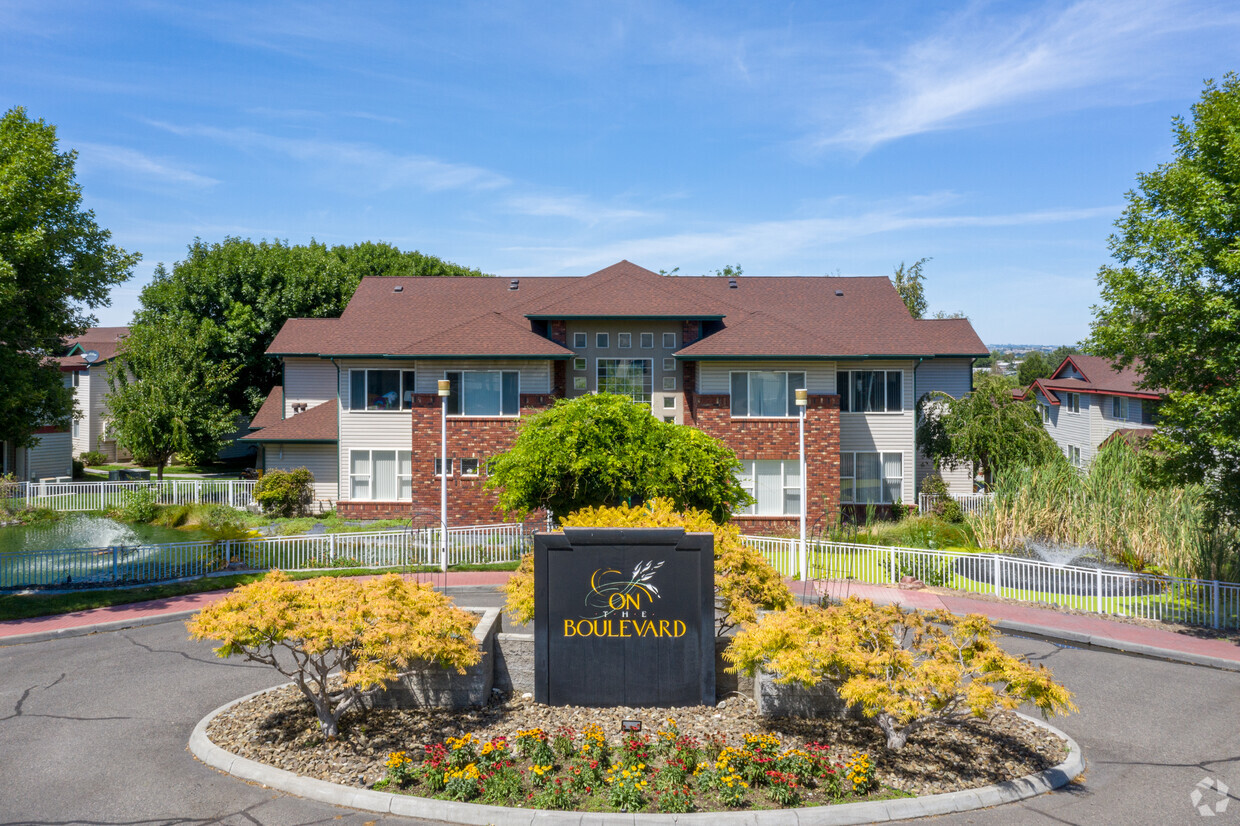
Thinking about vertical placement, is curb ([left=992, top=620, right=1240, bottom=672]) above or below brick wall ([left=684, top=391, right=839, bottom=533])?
below

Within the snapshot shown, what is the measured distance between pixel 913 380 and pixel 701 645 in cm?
2089

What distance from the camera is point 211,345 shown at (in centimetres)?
4338

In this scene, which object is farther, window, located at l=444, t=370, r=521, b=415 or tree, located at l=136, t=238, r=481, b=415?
tree, located at l=136, t=238, r=481, b=415

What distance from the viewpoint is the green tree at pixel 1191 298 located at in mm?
15227

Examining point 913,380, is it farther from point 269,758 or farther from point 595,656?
point 269,758

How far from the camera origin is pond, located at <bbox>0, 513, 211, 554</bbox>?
24.3 metres

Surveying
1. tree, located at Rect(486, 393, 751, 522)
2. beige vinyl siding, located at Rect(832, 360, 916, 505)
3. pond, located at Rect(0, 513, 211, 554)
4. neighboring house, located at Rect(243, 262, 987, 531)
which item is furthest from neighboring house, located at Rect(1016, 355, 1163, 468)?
pond, located at Rect(0, 513, 211, 554)

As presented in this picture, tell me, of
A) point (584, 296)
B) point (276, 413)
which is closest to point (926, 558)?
point (584, 296)

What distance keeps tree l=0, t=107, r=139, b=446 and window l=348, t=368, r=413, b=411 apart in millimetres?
9750

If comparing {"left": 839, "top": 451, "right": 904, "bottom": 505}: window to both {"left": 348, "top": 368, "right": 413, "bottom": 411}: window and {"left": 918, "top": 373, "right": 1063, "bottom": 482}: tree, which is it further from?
{"left": 348, "top": 368, "right": 413, "bottom": 411}: window

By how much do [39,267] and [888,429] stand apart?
84.9 ft

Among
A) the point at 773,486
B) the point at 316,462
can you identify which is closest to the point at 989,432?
the point at 773,486

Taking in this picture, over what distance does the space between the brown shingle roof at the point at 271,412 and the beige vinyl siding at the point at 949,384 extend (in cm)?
2765

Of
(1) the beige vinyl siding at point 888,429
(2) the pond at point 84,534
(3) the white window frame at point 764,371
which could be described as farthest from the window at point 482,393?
(1) the beige vinyl siding at point 888,429
